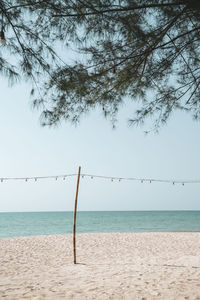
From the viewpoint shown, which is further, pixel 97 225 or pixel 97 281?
pixel 97 225

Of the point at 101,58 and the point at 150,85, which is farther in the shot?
the point at 150,85

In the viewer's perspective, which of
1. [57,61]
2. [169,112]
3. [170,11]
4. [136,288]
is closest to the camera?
[170,11]

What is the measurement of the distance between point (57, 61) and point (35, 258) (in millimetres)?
6271

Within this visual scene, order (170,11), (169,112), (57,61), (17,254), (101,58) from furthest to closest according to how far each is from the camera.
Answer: (17,254)
(169,112)
(101,58)
(57,61)
(170,11)

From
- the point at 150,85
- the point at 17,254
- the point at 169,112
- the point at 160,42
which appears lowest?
the point at 17,254

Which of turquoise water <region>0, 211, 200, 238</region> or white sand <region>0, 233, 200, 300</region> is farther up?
white sand <region>0, 233, 200, 300</region>

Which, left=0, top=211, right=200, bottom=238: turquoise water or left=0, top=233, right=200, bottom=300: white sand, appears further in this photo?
left=0, top=211, right=200, bottom=238: turquoise water

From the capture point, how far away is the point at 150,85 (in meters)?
3.81

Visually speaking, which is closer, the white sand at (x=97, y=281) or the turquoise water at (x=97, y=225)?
the white sand at (x=97, y=281)

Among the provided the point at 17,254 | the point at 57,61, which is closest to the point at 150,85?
the point at 57,61

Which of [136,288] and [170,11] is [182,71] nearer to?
[170,11]

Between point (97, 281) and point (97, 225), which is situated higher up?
point (97, 281)

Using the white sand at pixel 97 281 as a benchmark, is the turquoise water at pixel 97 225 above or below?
below

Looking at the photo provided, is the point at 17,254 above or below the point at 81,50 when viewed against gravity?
below
